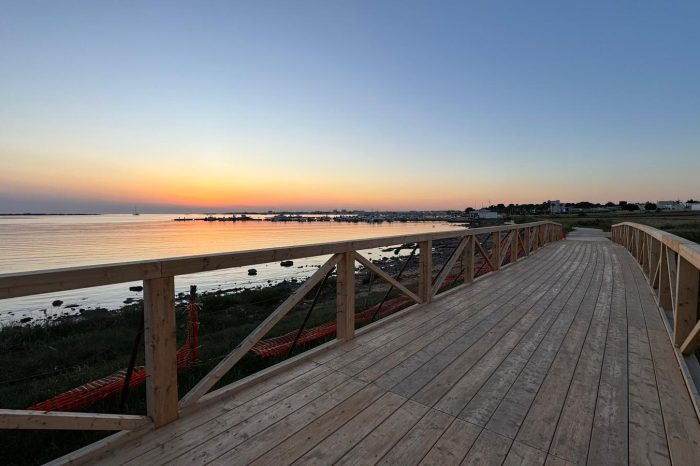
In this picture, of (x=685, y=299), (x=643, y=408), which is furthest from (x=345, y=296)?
(x=685, y=299)

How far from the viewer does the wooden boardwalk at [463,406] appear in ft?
5.63

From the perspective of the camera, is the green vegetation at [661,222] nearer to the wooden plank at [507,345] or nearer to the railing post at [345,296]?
the wooden plank at [507,345]

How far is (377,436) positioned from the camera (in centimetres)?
187

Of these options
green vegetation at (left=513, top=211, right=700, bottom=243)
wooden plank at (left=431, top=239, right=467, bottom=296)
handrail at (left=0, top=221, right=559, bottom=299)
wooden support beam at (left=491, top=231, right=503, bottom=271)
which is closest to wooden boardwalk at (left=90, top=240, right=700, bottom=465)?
handrail at (left=0, top=221, right=559, bottom=299)

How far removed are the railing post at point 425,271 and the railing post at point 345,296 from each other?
175cm

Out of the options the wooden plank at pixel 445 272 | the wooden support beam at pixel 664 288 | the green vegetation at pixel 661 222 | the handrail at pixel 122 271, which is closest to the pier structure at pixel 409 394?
the handrail at pixel 122 271

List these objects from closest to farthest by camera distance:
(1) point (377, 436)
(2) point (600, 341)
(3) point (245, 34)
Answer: (1) point (377, 436), (2) point (600, 341), (3) point (245, 34)

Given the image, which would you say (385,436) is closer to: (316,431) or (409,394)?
(316,431)

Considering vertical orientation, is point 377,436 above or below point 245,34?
below

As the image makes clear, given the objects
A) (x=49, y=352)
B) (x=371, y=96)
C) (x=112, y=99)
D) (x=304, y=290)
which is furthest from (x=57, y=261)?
(x=304, y=290)

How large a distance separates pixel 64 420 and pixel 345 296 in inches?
90.7

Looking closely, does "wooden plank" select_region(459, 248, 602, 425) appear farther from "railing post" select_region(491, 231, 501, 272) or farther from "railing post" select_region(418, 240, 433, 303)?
"railing post" select_region(491, 231, 501, 272)

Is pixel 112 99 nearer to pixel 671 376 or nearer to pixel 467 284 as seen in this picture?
pixel 467 284

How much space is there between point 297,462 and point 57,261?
2538 centimetres
